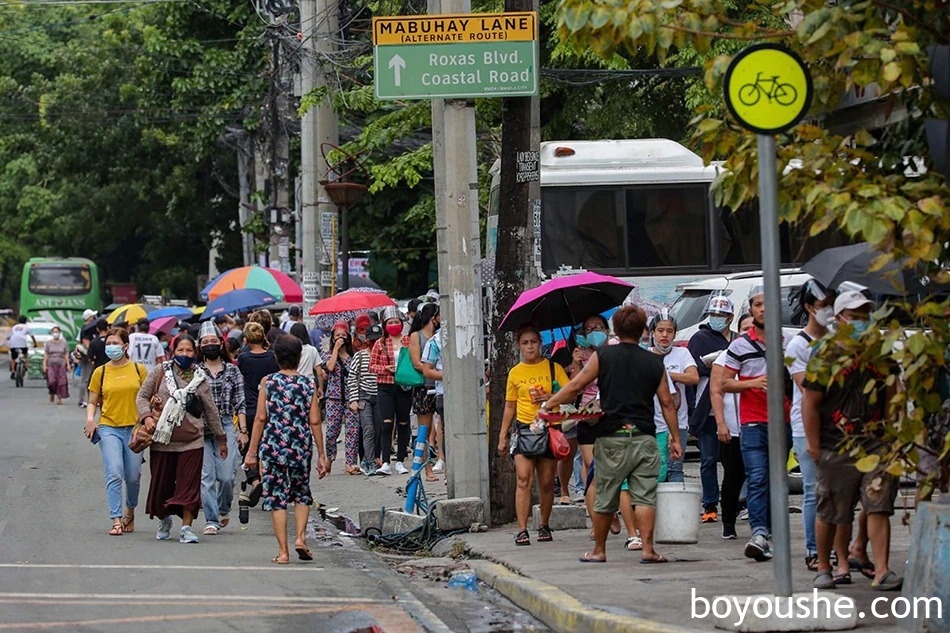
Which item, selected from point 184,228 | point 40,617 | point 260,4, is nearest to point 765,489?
point 40,617

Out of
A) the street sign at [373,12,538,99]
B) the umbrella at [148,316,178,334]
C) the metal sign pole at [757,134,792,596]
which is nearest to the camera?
the metal sign pole at [757,134,792,596]

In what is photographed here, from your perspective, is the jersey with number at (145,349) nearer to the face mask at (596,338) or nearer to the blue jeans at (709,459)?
the face mask at (596,338)

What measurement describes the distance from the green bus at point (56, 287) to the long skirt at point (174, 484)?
44142mm

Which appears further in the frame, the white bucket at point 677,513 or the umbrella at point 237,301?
the umbrella at point 237,301

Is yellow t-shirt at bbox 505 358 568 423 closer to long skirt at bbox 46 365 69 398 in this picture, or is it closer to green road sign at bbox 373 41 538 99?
green road sign at bbox 373 41 538 99

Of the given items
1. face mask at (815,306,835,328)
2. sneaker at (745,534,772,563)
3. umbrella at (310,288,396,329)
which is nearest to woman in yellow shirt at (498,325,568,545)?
sneaker at (745,534,772,563)

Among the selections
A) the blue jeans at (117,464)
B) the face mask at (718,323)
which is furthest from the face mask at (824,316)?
the blue jeans at (117,464)

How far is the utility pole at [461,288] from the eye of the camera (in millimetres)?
12766

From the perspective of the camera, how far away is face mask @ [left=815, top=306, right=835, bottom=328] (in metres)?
9.30

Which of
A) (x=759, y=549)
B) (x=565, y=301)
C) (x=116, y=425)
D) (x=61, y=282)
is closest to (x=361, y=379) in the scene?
(x=116, y=425)

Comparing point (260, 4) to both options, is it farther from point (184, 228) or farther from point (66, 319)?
point (66, 319)

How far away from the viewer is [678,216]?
20422 mm

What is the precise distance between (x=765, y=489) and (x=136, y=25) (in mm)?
35844

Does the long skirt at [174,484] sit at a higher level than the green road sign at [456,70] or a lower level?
lower
